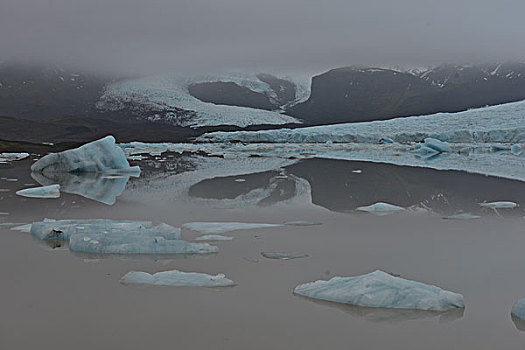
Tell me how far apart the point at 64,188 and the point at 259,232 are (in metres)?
5.46

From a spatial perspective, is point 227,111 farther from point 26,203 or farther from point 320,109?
point 26,203

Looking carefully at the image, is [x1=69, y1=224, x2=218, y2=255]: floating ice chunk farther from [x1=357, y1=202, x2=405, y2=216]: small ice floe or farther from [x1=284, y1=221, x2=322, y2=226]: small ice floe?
[x1=357, y1=202, x2=405, y2=216]: small ice floe

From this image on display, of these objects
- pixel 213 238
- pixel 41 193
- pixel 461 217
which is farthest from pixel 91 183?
pixel 461 217

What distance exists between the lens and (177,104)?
74.8 metres

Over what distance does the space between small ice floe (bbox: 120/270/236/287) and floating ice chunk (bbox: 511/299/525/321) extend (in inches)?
64.0

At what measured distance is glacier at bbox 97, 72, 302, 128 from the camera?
A: 67.2 m

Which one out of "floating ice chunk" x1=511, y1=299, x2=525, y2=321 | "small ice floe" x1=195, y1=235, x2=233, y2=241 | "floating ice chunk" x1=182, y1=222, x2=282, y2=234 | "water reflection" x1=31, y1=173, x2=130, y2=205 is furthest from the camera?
"water reflection" x1=31, y1=173, x2=130, y2=205

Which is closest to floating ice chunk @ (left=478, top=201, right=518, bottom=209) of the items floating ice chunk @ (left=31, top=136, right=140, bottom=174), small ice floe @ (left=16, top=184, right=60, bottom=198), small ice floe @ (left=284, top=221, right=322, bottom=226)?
small ice floe @ (left=284, top=221, right=322, bottom=226)

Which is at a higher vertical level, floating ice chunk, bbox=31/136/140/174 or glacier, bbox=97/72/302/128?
floating ice chunk, bbox=31/136/140/174

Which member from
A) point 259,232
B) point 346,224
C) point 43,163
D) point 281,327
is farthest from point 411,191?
point 43,163

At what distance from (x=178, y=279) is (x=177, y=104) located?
72.9 m

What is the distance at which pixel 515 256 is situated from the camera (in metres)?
4.15

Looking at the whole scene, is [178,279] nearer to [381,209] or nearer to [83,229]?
[83,229]

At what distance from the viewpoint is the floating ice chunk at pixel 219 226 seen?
5.23 metres
